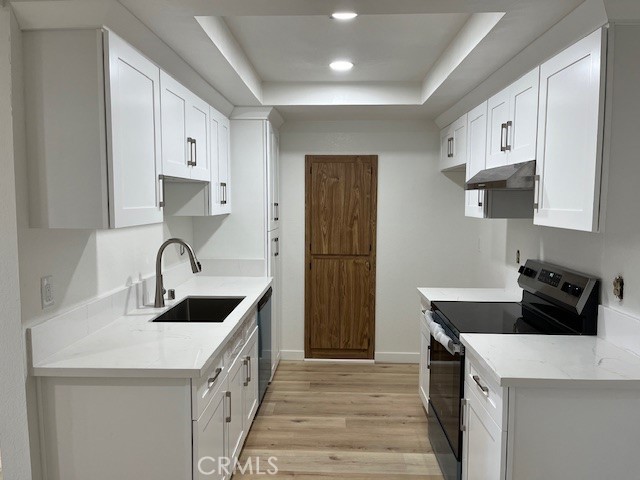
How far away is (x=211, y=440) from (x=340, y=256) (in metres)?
2.72

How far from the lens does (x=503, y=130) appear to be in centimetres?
270

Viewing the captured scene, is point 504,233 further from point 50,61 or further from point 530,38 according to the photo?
point 50,61

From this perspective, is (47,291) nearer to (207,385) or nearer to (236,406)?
(207,385)

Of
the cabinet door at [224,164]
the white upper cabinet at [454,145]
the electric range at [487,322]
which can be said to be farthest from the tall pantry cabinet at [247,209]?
the electric range at [487,322]

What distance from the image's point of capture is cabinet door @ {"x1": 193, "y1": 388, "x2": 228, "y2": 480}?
1.87m

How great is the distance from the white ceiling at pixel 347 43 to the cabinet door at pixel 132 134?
670 millimetres

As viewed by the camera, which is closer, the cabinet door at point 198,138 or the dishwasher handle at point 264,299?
the cabinet door at point 198,138

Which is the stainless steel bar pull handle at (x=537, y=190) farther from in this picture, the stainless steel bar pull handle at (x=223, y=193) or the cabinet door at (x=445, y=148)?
the stainless steel bar pull handle at (x=223, y=193)

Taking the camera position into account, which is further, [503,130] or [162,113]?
[503,130]

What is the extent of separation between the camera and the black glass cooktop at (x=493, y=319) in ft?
7.88

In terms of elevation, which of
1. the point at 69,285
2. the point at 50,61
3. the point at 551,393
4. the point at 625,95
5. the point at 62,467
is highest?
the point at 50,61

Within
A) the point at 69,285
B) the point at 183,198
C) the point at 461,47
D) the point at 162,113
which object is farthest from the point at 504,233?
the point at 69,285

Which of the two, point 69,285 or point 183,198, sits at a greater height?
point 183,198

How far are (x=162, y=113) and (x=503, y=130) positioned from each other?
5.88ft
